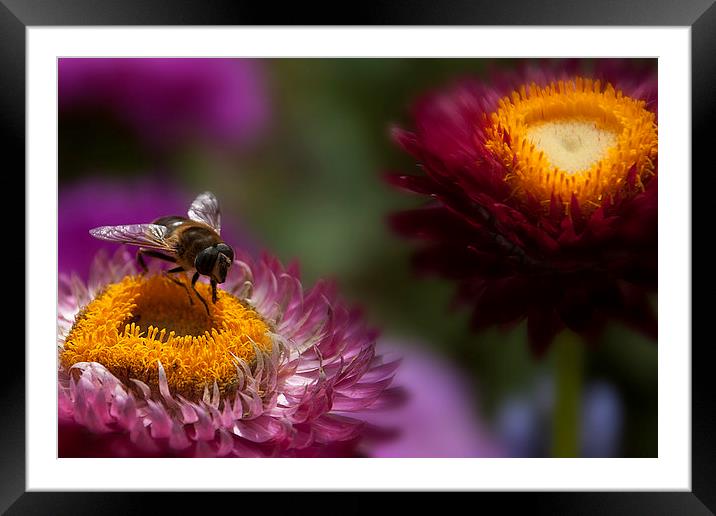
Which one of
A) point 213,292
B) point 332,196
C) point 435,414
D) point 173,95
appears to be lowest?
point 435,414

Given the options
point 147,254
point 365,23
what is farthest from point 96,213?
point 365,23

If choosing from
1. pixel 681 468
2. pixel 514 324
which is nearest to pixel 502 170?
pixel 514 324

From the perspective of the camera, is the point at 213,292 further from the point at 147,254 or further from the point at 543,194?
the point at 543,194

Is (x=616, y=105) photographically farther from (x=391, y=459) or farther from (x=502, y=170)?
(x=391, y=459)

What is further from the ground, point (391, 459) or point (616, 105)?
point (616, 105)

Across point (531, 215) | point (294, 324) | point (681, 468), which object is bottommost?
point (681, 468)

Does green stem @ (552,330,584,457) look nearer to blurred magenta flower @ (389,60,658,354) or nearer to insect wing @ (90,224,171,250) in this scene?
blurred magenta flower @ (389,60,658,354)
